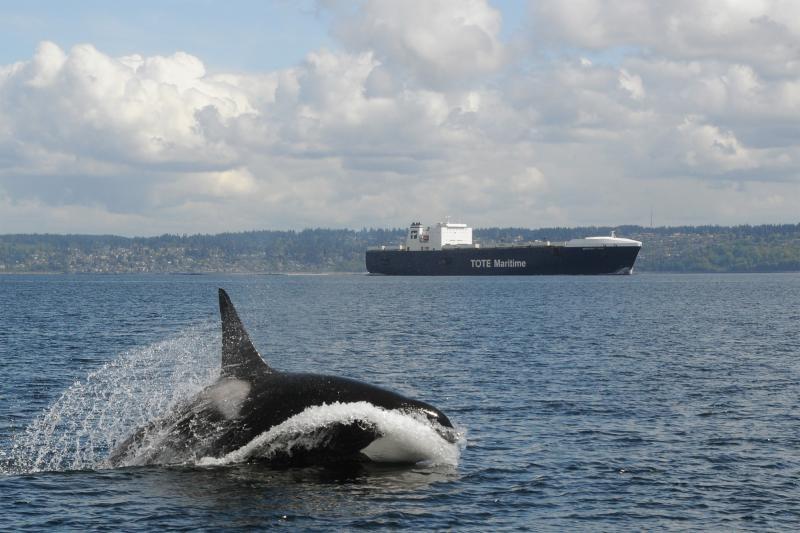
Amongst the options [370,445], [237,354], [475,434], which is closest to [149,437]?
[237,354]

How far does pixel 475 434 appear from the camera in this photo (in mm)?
29844

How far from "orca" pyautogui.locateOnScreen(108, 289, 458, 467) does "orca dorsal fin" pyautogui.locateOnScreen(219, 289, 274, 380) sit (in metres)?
0.02

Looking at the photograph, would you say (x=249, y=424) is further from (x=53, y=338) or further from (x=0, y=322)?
(x=0, y=322)

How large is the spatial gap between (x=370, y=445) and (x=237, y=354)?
13.3 ft

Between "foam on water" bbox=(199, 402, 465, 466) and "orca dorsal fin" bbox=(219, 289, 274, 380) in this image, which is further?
"orca dorsal fin" bbox=(219, 289, 274, 380)

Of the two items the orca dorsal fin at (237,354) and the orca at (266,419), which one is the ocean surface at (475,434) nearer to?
the orca at (266,419)

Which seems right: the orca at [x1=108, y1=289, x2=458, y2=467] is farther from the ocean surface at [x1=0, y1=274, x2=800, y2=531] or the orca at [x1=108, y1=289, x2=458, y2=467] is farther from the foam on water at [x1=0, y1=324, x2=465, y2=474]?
the ocean surface at [x1=0, y1=274, x2=800, y2=531]

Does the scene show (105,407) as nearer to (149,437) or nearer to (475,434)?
(149,437)

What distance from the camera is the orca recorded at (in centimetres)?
2300

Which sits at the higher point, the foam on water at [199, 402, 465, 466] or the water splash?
the foam on water at [199, 402, 465, 466]

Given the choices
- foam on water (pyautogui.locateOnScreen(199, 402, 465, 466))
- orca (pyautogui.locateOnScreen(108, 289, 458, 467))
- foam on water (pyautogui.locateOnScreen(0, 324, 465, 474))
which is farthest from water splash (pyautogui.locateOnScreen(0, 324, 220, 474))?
foam on water (pyautogui.locateOnScreen(199, 402, 465, 466))

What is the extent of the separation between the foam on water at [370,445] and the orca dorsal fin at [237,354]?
160cm

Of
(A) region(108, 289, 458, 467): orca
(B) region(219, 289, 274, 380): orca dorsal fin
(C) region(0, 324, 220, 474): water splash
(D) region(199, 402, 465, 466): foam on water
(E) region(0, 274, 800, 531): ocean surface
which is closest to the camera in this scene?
(E) region(0, 274, 800, 531): ocean surface

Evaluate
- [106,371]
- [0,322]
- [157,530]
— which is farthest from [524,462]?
[0,322]
